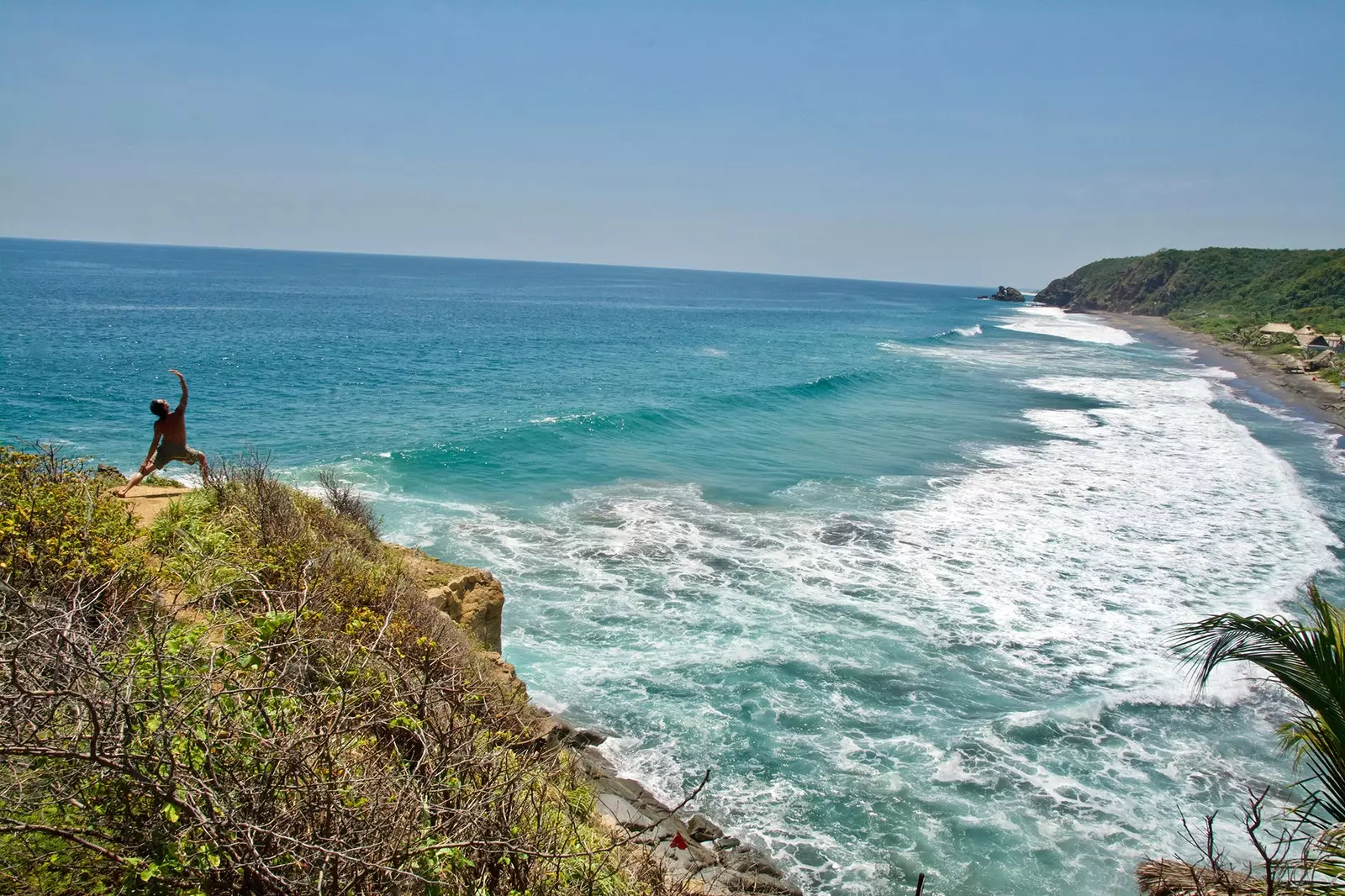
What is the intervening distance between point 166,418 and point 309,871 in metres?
11.1

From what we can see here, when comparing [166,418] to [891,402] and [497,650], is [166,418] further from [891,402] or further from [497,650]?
[891,402]

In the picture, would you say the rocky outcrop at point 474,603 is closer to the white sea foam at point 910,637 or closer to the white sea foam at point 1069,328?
the white sea foam at point 910,637

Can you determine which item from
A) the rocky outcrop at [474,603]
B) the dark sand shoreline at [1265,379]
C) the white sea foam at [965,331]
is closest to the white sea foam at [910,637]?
the rocky outcrop at [474,603]

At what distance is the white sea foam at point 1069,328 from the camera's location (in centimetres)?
8644

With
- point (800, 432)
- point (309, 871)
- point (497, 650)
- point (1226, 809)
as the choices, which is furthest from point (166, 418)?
point (800, 432)

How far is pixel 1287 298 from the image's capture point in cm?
9406

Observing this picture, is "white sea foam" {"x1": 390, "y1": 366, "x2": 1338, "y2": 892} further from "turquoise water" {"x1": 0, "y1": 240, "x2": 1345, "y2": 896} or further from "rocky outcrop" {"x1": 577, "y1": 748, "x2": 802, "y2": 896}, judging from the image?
"rocky outcrop" {"x1": 577, "y1": 748, "x2": 802, "y2": 896}

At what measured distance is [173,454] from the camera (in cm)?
1229

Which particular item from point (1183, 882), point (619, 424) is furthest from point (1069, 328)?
point (1183, 882)

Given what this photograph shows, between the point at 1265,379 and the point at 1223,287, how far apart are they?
263 feet

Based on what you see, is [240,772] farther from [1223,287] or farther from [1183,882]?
[1223,287]

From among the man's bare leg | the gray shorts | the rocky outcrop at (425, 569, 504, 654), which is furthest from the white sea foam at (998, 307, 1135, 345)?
the man's bare leg

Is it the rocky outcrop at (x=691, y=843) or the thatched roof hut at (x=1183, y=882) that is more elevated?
the thatched roof hut at (x=1183, y=882)

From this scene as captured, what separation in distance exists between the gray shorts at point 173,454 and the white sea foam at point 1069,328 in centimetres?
8741
